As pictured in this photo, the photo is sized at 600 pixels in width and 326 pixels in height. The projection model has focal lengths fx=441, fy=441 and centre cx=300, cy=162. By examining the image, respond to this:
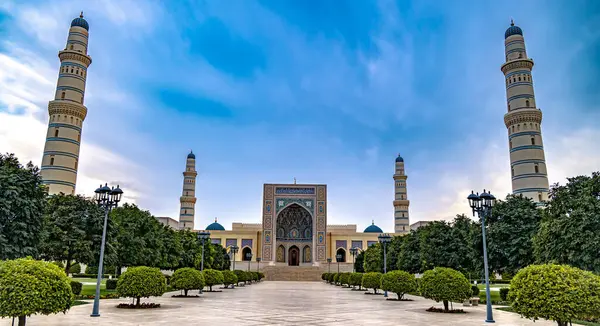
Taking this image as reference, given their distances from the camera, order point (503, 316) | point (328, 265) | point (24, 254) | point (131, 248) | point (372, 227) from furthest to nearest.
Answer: point (372, 227)
point (328, 265)
point (131, 248)
point (24, 254)
point (503, 316)

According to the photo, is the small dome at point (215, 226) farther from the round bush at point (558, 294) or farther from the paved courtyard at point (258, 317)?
the round bush at point (558, 294)

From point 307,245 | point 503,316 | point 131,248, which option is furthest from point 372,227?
point 503,316

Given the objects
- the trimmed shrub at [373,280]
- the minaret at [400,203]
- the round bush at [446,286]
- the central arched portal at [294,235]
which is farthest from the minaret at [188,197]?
the round bush at [446,286]

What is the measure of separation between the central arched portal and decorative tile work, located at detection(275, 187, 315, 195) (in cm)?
211

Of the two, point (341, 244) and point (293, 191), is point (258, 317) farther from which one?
point (341, 244)

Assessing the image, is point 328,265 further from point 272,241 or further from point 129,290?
point 129,290

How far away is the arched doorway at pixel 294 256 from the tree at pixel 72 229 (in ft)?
127

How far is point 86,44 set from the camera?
40188 mm

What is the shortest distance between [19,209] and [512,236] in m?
19.0

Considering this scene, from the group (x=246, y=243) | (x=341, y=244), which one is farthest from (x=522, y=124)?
(x=246, y=243)

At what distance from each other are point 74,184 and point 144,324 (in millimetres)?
30661

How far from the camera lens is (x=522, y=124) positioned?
1454 inches

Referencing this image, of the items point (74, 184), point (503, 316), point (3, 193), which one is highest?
point (74, 184)

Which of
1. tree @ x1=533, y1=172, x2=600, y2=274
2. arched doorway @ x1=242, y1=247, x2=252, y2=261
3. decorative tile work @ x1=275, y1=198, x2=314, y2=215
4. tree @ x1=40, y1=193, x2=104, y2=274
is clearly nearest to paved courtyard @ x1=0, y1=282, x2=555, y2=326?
tree @ x1=533, y1=172, x2=600, y2=274
